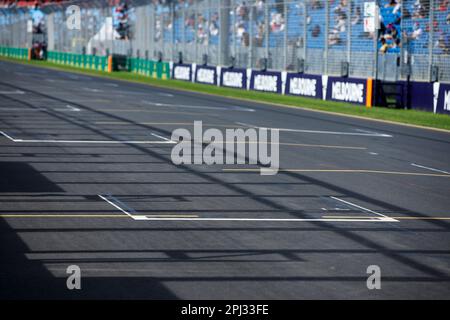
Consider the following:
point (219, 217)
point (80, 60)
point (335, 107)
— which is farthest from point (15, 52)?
point (219, 217)

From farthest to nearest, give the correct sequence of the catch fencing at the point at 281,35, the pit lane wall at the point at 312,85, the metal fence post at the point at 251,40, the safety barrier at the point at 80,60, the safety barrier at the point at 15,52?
the safety barrier at the point at 15,52 → the safety barrier at the point at 80,60 → the metal fence post at the point at 251,40 → the catch fencing at the point at 281,35 → the pit lane wall at the point at 312,85

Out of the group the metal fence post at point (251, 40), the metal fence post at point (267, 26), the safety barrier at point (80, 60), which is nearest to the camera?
the metal fence post at point (267, 26)

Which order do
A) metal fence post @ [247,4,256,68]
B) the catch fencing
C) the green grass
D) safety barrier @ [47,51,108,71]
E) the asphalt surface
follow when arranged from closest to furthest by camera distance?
the asphalt surface
the green grass
the catch fencing
metal fence post @ [247,4,256,68]
safety barrier @ [47,51,108,71]

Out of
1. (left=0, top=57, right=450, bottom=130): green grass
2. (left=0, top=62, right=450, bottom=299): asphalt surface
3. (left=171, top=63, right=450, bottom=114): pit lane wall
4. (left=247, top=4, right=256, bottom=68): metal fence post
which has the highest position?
→ (left=247, top=4, right=256, bottom=68): metal fence post

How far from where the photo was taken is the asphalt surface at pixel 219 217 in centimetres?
1041

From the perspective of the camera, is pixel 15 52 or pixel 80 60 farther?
pixel 15 52

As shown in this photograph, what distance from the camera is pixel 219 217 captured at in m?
14.5

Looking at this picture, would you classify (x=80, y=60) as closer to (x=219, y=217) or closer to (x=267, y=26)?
(x=267, y=26)

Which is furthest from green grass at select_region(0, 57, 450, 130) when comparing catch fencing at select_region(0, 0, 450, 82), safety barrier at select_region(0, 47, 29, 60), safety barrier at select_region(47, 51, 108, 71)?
safety barrier at select_region(0, 47, 29, 60)

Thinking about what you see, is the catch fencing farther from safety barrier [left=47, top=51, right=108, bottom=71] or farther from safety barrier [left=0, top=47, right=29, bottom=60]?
safety barrier [left=0, top=47, right=29, bottom=60]

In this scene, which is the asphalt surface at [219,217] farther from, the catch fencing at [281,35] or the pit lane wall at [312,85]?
the catch fencing at [281,35]

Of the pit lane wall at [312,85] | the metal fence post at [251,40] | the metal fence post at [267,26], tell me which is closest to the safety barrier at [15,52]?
the pit lane wall at [312,85]

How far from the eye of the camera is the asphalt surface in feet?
34.2

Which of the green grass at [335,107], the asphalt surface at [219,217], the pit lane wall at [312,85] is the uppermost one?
the pit lane wall at [312,85]
